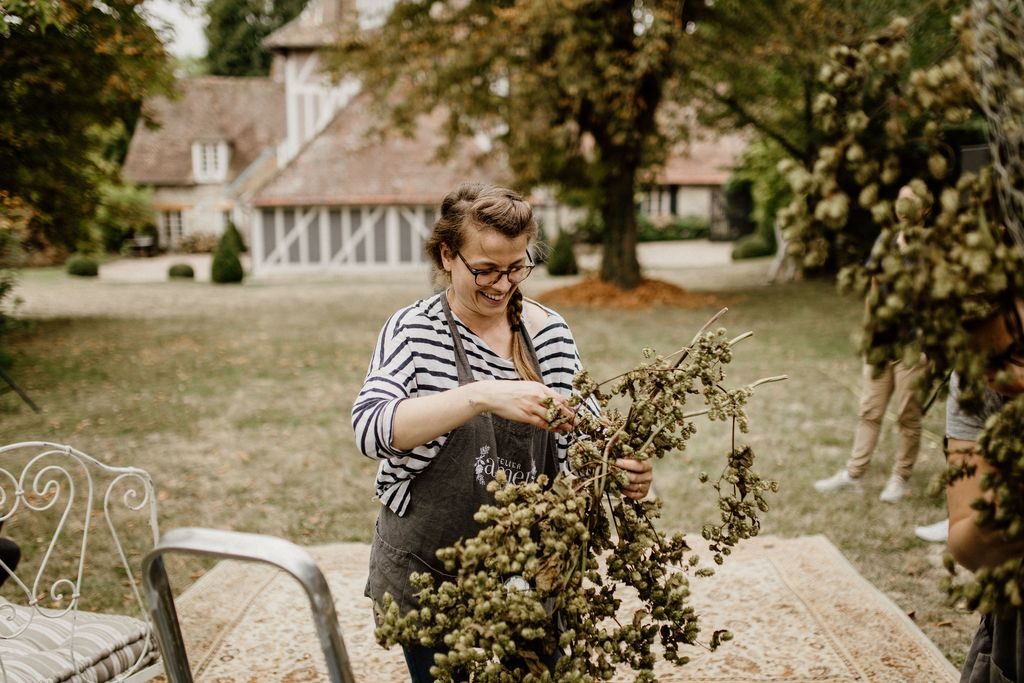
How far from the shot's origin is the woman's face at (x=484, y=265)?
94.0 inches

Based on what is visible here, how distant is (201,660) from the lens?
14.0 ft

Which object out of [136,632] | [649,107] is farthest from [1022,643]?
[649,107]

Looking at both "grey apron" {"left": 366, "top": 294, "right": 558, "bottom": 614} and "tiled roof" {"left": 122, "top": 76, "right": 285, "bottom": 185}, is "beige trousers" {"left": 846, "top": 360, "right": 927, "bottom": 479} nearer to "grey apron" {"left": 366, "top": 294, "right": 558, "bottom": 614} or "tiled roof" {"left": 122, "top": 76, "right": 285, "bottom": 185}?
"grey apron" {"left": 366, "top": 294, "right": 558, "bottom": 614}

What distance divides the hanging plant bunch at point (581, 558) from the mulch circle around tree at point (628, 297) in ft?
50.1

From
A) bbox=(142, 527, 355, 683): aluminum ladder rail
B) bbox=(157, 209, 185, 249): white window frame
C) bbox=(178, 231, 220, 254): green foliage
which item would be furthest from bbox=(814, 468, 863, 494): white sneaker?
bbox=(157, 209, 185, 249): white window frame

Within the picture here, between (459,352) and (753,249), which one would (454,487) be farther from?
(753,249)

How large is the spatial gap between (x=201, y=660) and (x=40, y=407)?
6377 millimetres

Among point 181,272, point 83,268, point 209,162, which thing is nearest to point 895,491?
point 181,272

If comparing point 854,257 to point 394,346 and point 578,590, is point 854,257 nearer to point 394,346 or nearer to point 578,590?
point 578,590

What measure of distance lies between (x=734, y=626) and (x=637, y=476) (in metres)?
2.84

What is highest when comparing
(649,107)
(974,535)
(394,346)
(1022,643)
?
(649,107)

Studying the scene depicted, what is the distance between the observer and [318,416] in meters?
9.22

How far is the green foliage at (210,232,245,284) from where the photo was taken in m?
27.2

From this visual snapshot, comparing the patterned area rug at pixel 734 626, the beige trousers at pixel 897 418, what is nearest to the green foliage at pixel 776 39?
the beige trousers at pixel 897 418
